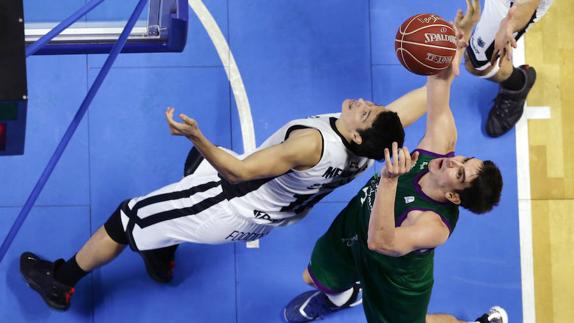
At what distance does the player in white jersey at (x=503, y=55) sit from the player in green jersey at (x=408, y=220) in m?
0.44

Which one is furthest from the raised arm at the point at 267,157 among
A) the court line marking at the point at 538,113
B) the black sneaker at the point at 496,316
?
the court line marking at the point at 538,113

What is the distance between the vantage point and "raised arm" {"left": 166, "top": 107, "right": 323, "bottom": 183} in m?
3.43

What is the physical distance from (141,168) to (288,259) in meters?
1.31

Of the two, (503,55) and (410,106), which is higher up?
(503,55)

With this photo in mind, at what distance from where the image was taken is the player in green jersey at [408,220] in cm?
376

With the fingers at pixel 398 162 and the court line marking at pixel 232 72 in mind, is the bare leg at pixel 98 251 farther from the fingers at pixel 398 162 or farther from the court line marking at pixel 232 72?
the fingers at pixel 398 162

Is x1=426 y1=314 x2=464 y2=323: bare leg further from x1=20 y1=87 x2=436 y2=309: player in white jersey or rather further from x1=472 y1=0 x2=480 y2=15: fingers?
x1=472 y1=0 x2=480 y2=15: fingers

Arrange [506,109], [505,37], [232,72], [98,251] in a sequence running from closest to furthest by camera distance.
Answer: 1. [505,37]
2. [98,251]
3. [232,72]
4. [506,109]

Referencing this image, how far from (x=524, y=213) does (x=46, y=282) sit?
3693mm

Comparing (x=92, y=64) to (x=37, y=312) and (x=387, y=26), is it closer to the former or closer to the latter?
(x=37, y=312)

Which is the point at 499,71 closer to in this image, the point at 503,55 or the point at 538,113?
the point at 503,55

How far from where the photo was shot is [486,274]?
17.6ft

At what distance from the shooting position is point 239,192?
4176mm

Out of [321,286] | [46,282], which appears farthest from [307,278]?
[46,282]
